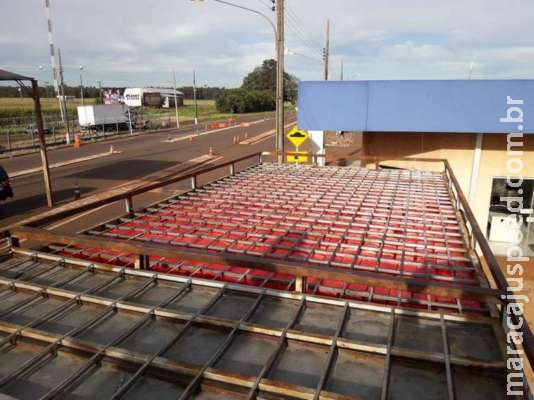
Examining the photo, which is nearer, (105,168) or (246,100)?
(105,168)

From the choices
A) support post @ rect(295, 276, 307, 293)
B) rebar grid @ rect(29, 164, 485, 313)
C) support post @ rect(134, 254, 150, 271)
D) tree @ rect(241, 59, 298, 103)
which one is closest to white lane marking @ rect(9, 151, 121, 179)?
rebar grid @ rect(29, 164, 485, 313)

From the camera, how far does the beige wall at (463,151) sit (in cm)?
1550

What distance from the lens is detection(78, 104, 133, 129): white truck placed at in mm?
44469

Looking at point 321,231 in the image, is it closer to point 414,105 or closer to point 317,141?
point 414,105

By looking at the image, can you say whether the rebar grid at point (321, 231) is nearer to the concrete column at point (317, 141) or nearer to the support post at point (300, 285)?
the support post at point (300, 285)

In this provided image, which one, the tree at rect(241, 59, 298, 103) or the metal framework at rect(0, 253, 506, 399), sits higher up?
the tree at rect(241, 59, 298, 103)

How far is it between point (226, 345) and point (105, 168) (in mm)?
23803

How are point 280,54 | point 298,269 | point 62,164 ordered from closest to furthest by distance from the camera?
point 298,269
point 280,54
point 62,164

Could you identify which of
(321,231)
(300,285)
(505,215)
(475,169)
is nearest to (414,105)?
(475,169)

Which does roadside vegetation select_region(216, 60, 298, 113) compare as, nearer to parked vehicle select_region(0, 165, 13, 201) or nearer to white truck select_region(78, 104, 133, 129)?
white truck select_region(78, 104, 133, 129)

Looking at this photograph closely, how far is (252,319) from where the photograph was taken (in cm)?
422

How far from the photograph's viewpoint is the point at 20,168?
2495 cm

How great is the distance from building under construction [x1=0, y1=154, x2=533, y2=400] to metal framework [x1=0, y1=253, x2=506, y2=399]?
0.6 inches

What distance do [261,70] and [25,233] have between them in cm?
17358
